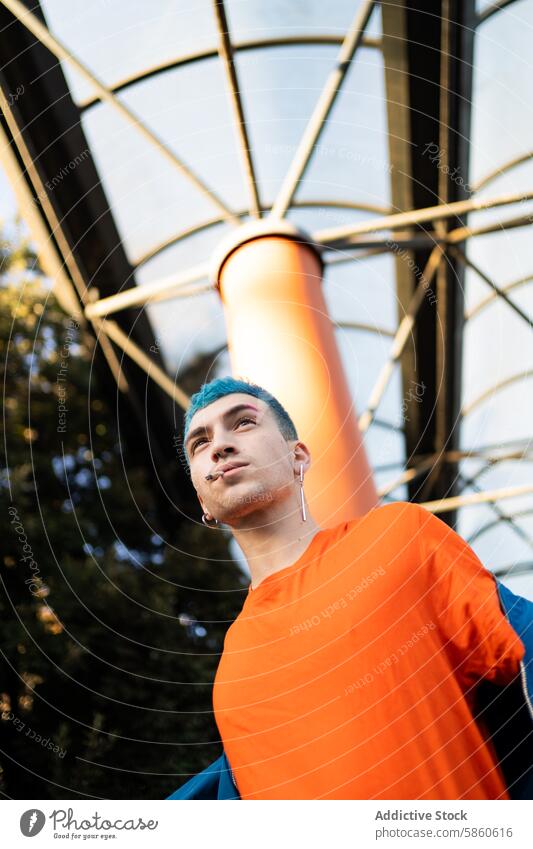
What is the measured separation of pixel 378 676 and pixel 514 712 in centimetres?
38

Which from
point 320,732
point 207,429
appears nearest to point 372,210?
point 207,429

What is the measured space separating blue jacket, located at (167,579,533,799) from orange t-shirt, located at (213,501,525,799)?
26mm

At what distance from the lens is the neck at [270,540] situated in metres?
2.37

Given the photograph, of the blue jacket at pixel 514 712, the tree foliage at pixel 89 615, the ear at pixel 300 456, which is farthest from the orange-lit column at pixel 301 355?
the tree foliage at pixel 89 615

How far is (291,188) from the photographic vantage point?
498 cm

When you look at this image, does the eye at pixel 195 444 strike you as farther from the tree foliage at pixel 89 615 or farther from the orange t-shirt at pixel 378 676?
the tree foliage at pixel 89 615

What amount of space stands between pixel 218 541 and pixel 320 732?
13.7ft

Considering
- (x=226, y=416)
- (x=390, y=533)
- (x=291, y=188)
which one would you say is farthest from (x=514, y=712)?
(x=291, y=188)

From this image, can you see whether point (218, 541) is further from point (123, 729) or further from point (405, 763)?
point (405, 763)

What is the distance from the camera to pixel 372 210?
678cm

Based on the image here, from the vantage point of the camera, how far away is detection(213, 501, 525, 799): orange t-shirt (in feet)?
6.52
